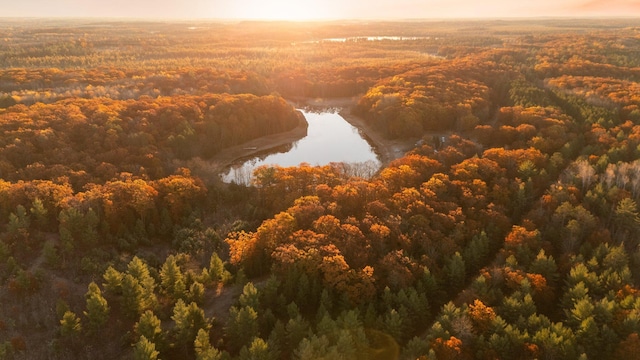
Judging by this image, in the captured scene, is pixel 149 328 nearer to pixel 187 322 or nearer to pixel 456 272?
pixel 187 322

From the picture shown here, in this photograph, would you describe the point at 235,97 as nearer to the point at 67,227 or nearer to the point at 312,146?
the point at 312,146

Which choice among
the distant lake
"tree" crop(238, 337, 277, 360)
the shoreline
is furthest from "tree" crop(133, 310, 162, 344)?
the shoreline

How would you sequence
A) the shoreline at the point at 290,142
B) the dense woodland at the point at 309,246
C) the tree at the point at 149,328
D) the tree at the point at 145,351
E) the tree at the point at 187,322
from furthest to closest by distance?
the shoreline at the point at 290,142, the dense woodland at the point at 309,246, the tree at the point at 187,322, the tree at the point at 149,328, the tree at the point at 145,351

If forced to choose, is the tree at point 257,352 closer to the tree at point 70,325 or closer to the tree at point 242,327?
the tree at point 242,327

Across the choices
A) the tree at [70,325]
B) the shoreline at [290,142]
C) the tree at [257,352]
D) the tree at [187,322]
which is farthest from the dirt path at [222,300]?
the shoreline at [290,142]

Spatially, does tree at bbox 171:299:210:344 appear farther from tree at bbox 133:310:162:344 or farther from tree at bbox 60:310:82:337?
tree at bbox 60:310:82:337

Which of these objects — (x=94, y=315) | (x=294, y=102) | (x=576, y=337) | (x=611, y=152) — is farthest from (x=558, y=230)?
(x=294, y=102)

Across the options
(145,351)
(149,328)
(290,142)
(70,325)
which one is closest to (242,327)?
(145,351)

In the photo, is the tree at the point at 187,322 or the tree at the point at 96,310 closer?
the tree at the point at 187,322
